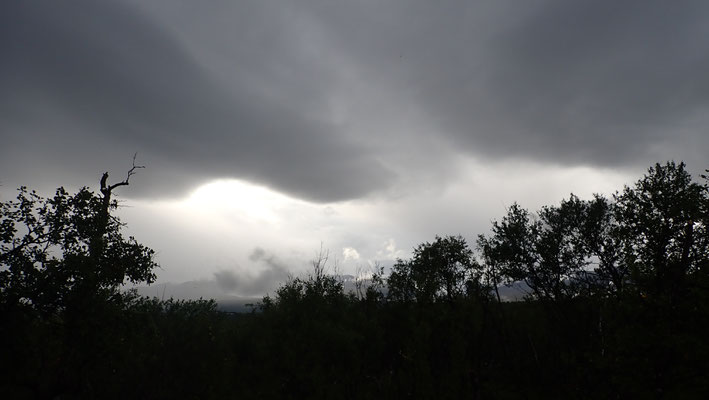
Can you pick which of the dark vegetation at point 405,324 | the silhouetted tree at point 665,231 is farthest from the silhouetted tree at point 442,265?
the silhouetted tree at point 665,231

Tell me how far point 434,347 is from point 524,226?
24.8 m

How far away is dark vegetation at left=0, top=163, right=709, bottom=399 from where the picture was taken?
16828 mm

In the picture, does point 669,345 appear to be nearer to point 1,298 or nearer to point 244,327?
point 1,298

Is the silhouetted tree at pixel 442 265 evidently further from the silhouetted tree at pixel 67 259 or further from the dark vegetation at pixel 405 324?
the silhouetted tree at pixel 67 259

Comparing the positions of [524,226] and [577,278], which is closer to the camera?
[577,278]

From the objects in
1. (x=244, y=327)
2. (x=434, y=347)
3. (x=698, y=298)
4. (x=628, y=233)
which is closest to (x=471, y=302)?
(x=434, y=347)

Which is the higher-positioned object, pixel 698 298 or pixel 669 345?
pixel 698 298

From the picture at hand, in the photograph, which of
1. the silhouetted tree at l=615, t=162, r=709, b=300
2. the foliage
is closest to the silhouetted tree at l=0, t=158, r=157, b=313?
the foliage

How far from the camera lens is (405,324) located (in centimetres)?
4191

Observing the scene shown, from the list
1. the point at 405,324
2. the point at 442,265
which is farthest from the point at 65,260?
the point at 442,265

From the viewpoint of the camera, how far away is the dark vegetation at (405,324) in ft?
55.2

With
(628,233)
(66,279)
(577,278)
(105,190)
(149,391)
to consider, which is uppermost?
(105,190)

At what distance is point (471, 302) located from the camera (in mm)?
45812

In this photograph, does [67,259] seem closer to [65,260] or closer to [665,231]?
[65,260]
